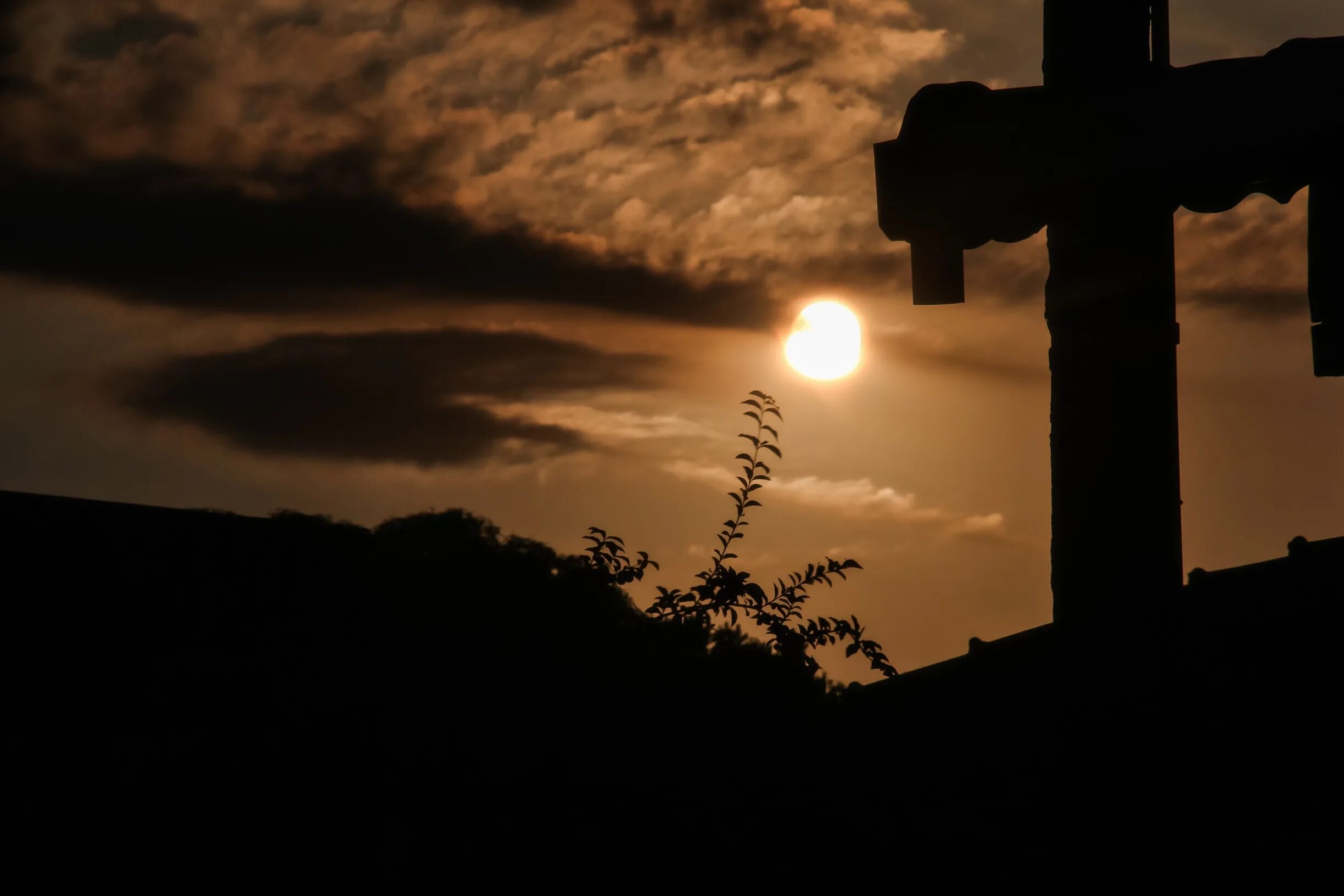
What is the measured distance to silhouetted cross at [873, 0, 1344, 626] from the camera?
11.8 feet

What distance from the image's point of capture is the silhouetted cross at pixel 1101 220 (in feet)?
11.8

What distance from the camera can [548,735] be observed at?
338cm

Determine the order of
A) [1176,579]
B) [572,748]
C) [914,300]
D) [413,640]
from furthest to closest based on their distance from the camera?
[914,300] → [1176,579] → [413,640] → [572,748]

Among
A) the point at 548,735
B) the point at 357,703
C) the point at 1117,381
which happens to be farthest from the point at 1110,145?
the point at 357,703

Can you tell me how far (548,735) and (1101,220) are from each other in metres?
2.24

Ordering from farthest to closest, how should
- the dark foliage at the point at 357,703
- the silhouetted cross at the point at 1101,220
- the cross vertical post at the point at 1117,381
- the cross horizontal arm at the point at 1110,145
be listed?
1. the cross vertical post at the point at 1117,381
2. the silhouetted cross at the point at 1101,220
3. the cross horizontal arm at the point at 1110,145
4. the dark foliage at the point at 357,703

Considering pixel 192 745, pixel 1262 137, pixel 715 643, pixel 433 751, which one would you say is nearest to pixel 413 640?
pixel 433 751

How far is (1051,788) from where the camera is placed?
362 centimetres

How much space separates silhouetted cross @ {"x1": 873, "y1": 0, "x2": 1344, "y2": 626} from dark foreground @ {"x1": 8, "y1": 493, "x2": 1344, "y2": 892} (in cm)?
30

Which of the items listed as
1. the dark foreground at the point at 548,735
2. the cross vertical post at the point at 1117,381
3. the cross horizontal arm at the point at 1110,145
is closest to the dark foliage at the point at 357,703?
the dark foreground at the point at 548,735

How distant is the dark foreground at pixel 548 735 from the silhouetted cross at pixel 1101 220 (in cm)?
30

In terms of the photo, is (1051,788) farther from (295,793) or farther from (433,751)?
(295,793)

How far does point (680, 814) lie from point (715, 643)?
110 cm

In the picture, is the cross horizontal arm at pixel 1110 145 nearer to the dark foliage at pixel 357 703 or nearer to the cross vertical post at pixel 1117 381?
the cross vertical post at pixel 1117 381
